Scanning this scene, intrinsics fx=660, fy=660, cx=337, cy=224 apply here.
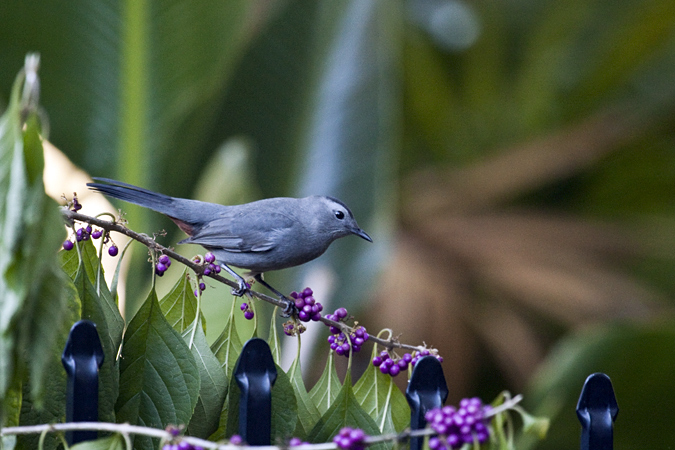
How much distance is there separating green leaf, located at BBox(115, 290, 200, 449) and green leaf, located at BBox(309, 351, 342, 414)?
0.35m

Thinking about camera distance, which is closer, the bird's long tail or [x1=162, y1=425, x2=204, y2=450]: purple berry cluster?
[x1=162, y1=425, x2=204, y2=450]: purple berry cluster

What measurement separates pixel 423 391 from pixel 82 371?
72 centimetres

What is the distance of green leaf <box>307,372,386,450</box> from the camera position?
1.36 metres

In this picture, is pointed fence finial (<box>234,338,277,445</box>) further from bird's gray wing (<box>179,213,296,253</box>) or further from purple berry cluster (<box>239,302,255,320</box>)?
bird's gray wing (<box>179,213,296,253</box>)

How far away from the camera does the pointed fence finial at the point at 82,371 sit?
1.27 meters

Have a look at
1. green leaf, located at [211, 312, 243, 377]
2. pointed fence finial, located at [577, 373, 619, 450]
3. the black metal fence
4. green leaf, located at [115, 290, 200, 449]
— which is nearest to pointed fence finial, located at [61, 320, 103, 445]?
the black metal fence

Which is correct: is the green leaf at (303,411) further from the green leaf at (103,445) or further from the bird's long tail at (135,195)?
the bird's long tail at (135,195)

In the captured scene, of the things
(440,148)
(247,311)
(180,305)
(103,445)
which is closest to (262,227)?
(247,311)

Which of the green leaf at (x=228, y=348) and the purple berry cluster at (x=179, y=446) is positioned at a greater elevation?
the green leaf at (x=228, y=348)

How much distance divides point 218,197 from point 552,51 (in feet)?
13.8

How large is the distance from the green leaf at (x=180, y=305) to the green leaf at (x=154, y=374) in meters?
0.18

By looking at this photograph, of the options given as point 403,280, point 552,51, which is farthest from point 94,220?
point 552,51

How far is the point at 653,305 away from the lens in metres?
5.69

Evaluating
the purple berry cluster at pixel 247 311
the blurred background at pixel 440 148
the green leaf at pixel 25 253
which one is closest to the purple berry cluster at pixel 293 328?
the purple berry cluster at pixel 247 311
